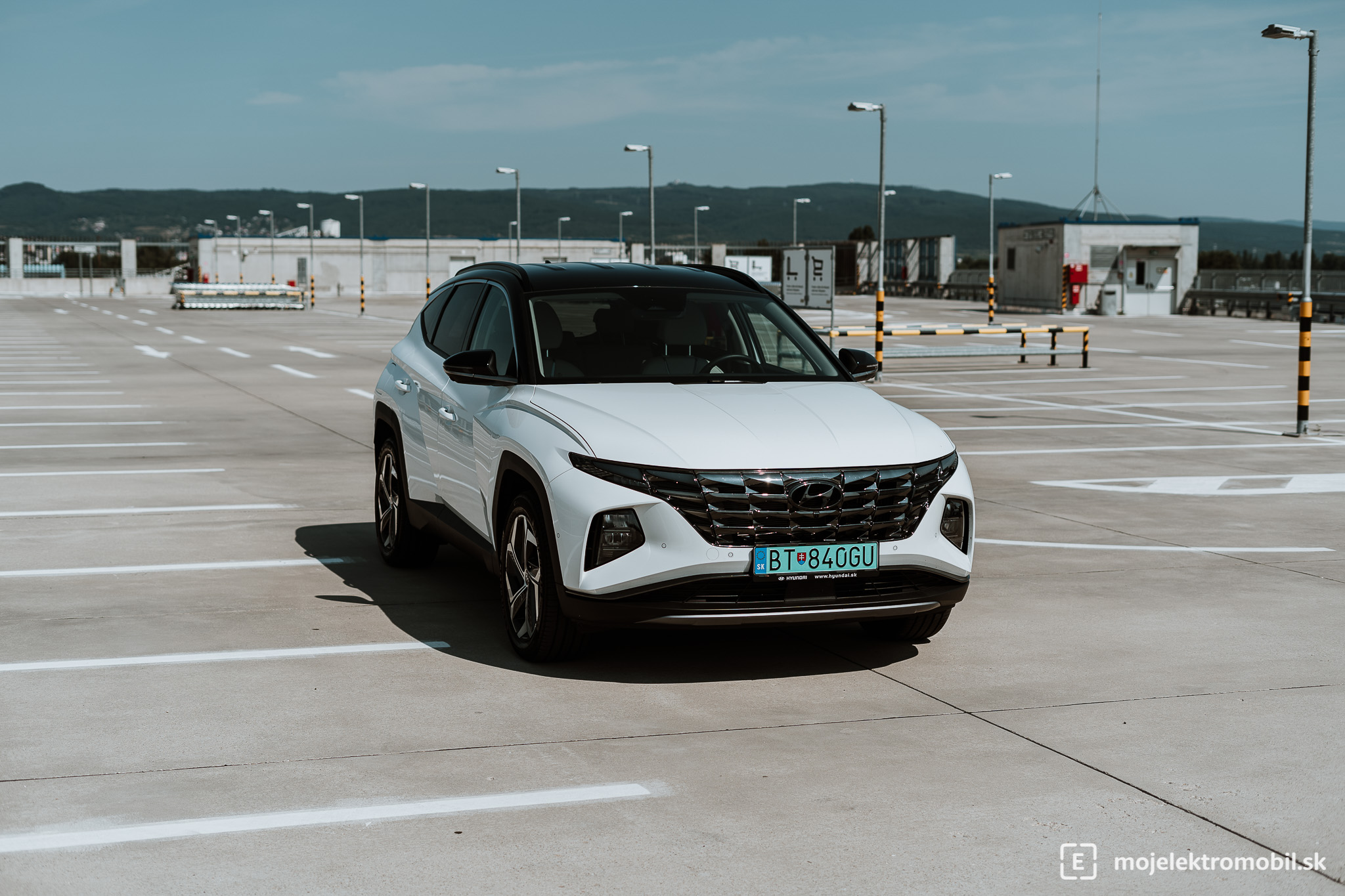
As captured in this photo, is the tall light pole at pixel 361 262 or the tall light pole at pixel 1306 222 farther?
the tall light pole at pixel 361 262

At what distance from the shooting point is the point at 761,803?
14.7 feet

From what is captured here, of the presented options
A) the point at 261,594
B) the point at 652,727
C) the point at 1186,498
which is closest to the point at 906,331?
the point at 1186,498

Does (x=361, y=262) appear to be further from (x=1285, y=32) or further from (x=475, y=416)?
(x=475, y=416)

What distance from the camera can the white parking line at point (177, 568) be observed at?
8.06 metres

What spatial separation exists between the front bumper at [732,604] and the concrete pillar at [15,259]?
106 m

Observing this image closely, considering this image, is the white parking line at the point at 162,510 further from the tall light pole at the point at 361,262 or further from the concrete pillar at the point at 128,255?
the concrete pillar at the point at 128,255

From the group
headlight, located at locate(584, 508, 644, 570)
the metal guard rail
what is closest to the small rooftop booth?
the metal guard rail

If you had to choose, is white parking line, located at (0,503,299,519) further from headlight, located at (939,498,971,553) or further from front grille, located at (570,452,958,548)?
headlight, located at (939,498,971,553)

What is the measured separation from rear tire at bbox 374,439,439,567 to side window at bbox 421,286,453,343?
663 millimetres

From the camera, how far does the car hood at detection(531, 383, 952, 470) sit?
5648mm

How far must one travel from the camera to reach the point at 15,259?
10250 centimetres

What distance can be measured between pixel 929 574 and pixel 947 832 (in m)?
1.85

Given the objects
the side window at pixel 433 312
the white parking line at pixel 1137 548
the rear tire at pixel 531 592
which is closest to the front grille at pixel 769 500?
the rear tire at pixel 531 592

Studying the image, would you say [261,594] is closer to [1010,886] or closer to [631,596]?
[631,596]
